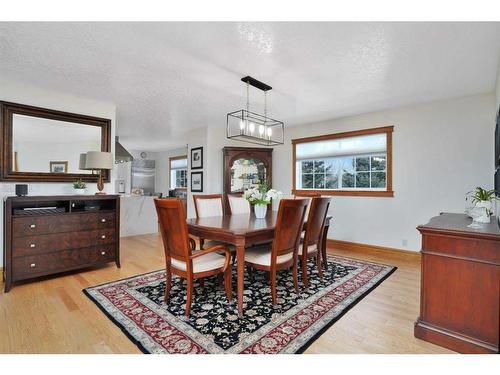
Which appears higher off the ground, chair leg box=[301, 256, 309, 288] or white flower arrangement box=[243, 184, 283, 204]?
white flower arrangement box=[243, 184, 283, 204]

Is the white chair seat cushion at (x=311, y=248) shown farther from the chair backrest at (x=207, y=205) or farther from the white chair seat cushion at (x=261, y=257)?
the chair backrest at (x=207, y=205)

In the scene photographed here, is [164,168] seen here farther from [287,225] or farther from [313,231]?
[287,225]

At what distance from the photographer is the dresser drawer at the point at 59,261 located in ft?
9.30

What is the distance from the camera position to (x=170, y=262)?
7.91 ft

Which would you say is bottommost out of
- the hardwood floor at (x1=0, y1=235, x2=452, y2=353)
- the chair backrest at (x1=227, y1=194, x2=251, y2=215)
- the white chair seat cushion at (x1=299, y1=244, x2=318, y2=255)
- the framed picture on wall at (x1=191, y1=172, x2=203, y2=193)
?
the hardwood floor at (x1=0, y1=235, x2=452, y2=353)

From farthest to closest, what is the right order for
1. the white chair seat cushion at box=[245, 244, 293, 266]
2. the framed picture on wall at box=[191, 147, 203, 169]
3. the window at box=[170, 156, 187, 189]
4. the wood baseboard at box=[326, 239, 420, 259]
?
the window at box=[170, 156, 187, 189], the framed picture on wall at box=[191, 147, 203, 169], the wood baseboard at box=[326, 239, 420, 259], the white chair seat cushion at box=[245, 244, 293, 266]

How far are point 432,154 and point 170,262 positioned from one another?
3.88 m

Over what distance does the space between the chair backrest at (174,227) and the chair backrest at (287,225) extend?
78 centimetres

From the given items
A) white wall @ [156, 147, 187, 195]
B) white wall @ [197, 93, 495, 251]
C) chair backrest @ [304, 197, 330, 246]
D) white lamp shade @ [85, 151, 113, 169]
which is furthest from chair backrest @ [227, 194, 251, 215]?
white wall @ [156, 147, 187, 195]

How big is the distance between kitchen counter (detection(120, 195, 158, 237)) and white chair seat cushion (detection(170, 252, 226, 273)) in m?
3.78

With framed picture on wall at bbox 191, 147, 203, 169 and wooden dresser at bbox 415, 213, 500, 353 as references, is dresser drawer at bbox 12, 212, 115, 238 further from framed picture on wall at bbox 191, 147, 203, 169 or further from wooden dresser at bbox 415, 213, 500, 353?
wooden dresser at bbox 415, 213, 500, 353

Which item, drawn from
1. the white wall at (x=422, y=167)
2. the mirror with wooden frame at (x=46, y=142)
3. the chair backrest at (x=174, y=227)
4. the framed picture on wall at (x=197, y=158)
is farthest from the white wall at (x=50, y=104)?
the white wall at (x=422, y=167)

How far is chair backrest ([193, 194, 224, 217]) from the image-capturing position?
11.2ft

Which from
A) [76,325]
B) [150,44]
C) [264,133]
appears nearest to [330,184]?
[264,133]
